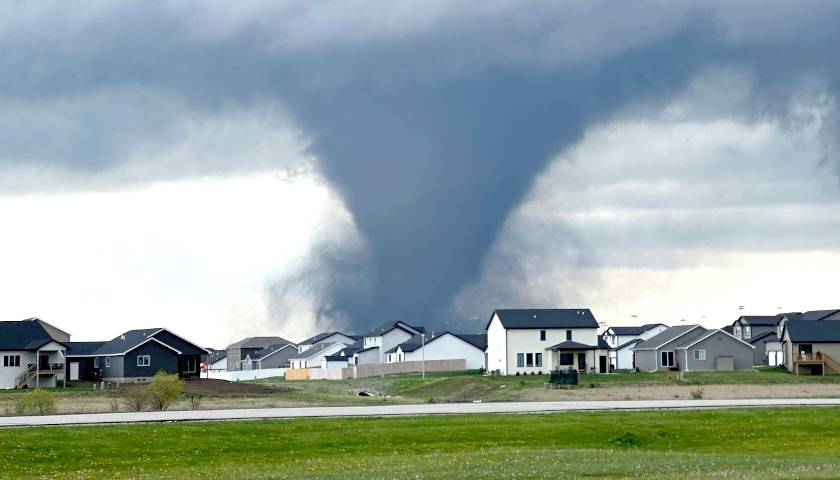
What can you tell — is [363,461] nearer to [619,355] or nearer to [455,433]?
[455,433]

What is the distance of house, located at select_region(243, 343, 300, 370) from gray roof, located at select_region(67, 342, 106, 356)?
58562 mm

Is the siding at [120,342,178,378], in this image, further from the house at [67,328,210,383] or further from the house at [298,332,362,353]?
the house at [298,332,362,353]

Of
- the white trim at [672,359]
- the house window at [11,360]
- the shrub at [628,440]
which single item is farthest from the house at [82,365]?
the shrub at [628,440]

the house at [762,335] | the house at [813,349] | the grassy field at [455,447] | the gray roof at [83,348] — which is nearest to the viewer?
the grassy field at [455,447]

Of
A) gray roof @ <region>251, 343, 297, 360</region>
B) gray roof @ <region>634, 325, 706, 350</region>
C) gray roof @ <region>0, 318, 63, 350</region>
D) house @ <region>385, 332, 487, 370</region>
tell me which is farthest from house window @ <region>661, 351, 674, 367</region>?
gray roof @ <region>251, 343, 297, 360</region>

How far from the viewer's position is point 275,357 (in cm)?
18725

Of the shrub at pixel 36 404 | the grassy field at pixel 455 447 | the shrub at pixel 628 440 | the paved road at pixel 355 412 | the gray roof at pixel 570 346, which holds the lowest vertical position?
the shrub at pixel 628 440

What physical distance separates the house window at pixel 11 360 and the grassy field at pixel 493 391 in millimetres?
5543

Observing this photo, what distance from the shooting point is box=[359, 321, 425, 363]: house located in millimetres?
160375

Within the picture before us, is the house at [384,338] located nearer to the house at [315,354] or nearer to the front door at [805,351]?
the house at [315,354]

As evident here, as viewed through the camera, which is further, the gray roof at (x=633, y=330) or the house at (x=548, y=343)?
the gray roof at (x=633, y=330)

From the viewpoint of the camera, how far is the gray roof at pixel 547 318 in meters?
118

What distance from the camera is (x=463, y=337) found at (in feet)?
470

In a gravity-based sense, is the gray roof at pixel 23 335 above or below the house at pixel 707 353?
above
